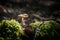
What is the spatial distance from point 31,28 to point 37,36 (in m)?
0.46

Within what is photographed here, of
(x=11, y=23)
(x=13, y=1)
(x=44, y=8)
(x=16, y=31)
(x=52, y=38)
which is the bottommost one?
(x=52, y=38)

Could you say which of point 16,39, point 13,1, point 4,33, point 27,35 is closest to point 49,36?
point 27,35

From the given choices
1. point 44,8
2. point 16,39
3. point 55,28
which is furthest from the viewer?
point 44,8

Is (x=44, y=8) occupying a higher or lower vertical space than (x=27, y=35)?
higher

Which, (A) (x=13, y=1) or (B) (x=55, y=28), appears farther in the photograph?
(A) (x=13, y=1)

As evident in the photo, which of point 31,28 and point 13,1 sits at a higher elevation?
point 13,1

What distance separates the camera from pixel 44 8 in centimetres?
685

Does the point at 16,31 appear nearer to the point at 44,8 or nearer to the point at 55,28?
the point at 55,28

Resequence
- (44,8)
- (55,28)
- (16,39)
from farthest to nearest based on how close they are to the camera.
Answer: (44,8)
(55,28)
(16,39)

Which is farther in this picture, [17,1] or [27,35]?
[17,1]

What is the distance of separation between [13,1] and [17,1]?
0.22 m

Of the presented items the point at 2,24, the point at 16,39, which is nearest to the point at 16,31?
the point at 16,39

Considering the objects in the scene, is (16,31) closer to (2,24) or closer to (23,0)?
(2,24)

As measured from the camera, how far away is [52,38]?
335cm
